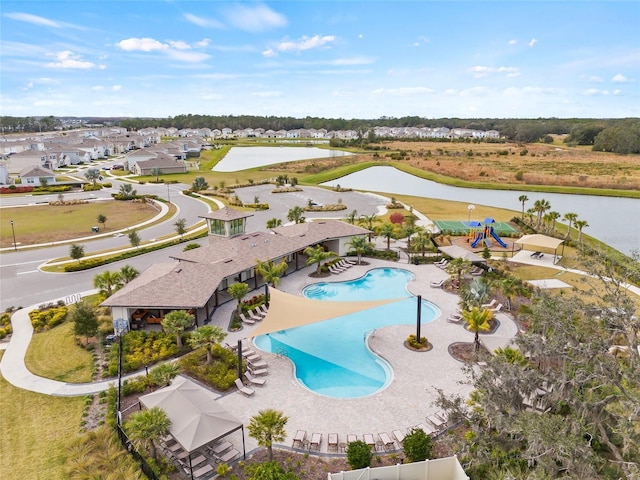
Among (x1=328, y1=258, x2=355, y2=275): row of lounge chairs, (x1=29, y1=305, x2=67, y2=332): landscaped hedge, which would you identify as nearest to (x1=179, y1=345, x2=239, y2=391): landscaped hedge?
(x1=29, y1=305, x2=67, y2=332): landscaped hedge

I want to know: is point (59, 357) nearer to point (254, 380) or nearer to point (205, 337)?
point (205, 337)

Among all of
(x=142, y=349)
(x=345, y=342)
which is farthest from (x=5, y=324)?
(x=345, y=342)

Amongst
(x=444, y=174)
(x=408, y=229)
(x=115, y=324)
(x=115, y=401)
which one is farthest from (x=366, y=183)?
(x=115, y=401)

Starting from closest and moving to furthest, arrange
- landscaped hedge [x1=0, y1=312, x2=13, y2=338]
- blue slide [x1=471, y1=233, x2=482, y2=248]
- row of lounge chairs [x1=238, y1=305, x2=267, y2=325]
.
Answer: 1. landscaped hedge [x1=0, y1=312, x2=13, y2=338]
2. row of lounge chairs [x1=238, y1=305, x2=267, y2=325]
3. blue slide [x1=471, y1=233, x2=482, y2=248]

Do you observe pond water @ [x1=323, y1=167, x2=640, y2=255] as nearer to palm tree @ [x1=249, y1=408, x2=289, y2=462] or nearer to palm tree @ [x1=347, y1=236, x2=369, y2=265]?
palm tree @ [x1=347, y1=236, x2=369, y2=265]

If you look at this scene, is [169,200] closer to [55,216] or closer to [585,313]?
[55,216]

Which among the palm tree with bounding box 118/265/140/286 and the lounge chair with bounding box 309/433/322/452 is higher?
the palm tree with bounding box 118/265/140/286
